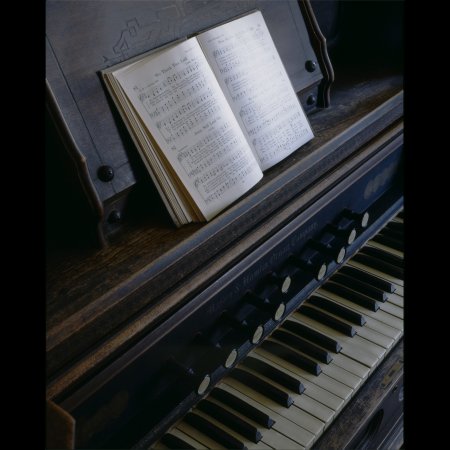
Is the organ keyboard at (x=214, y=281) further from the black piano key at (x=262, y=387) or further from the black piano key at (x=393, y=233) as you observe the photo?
the black piano key at (x=393, y=233)

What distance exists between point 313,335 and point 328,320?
82 mm

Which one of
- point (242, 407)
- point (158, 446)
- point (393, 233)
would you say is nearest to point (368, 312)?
point (393, 233)

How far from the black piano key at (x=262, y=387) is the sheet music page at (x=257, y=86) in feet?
1.75

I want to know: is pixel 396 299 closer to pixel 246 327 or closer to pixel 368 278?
pixel 368 278

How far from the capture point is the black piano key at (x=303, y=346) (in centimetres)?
150

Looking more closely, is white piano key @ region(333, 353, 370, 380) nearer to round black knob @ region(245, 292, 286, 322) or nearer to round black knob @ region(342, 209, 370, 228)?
round black knob @ region(245, 292, 286, 322)

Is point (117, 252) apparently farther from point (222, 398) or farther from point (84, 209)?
point (222, 398)

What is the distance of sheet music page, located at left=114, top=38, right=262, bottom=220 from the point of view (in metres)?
1.24

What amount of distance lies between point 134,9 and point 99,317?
0.72m

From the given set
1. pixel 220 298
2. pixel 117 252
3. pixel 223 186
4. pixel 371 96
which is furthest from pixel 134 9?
pixel 371 96

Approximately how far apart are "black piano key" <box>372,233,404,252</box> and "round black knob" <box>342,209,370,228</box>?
0.54 ft

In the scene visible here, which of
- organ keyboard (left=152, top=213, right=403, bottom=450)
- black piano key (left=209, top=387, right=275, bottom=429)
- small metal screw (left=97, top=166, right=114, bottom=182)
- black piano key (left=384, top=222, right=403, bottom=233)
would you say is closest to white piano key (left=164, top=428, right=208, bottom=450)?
organ keyboard (left=152, top=213, right=403, bottom=450)

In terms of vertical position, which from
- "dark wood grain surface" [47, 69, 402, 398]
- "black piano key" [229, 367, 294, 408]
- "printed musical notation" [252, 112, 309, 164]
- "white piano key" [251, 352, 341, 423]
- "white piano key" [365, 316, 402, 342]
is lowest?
"white piano key" [365, 316, 402, 342]

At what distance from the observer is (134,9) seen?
4.38 feet
